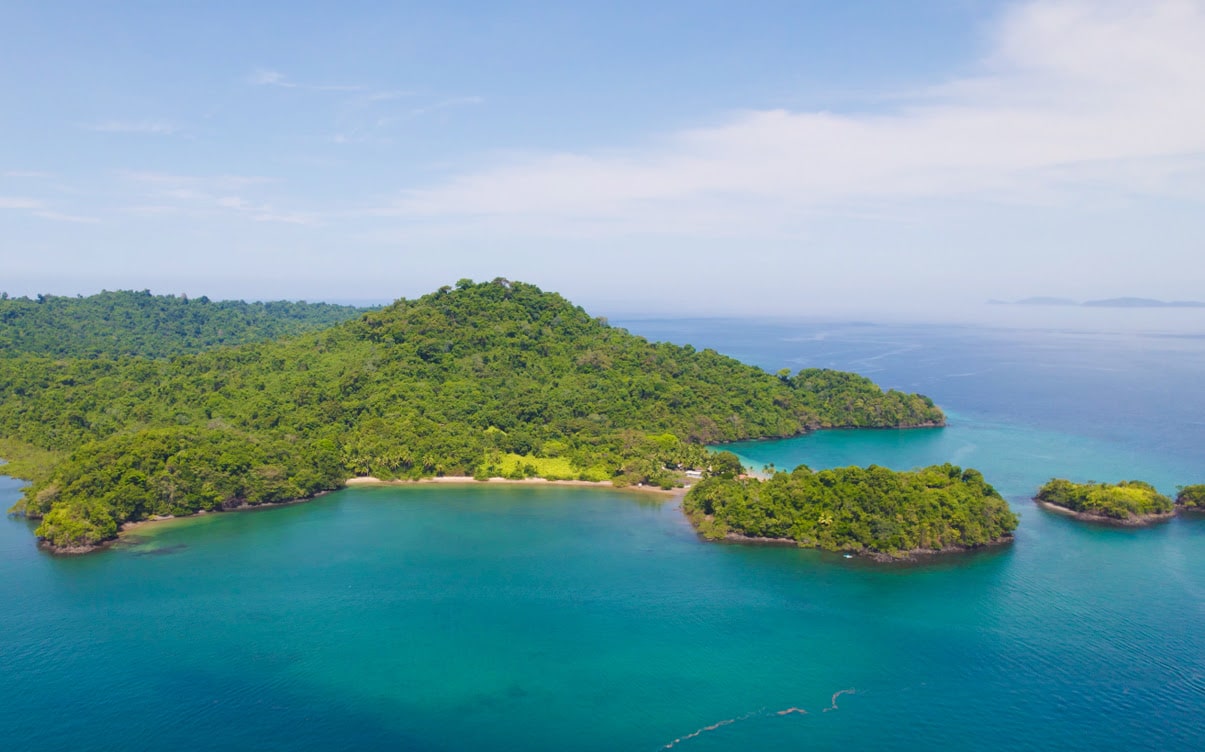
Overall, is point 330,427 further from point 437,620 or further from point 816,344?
point 816,344

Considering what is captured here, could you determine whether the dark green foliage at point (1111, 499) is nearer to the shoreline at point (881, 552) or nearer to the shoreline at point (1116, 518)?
the shoreline at point (1116, 518)

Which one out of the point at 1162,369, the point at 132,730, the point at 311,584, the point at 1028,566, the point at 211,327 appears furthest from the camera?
the point at 211,327

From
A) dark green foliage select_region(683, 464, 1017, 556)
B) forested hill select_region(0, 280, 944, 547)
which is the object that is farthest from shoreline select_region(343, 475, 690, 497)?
dark green foliage select_region(683, 464, 1017, 556)

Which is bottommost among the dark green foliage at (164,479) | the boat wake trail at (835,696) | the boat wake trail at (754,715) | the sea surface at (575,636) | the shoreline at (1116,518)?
the boat wake trail at (754,715)

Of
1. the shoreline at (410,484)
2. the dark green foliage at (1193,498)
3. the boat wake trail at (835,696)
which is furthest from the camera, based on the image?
the dark green foliage at (1193,498)

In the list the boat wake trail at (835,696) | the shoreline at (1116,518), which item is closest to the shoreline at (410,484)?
the boat wake trail at (835,696)

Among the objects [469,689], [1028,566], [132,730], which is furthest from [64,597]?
[1028,566]

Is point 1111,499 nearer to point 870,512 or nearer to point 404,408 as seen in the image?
point 870,512
